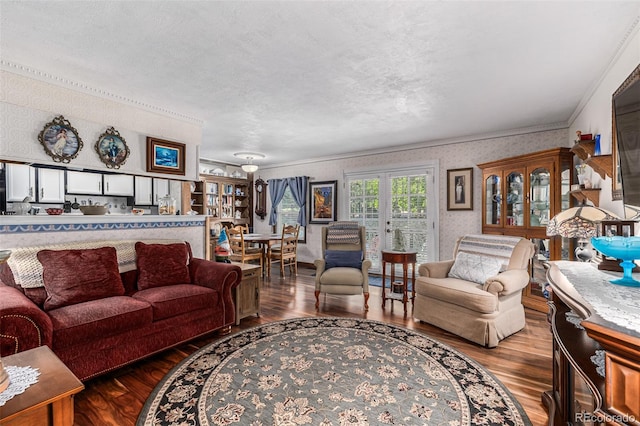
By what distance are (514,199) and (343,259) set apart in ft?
8.13

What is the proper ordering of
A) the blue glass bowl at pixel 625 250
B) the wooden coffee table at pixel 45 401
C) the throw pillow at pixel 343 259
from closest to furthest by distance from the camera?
1. the wooden coffee table at pixel 45 401
2. the blue glass bowl at pixel 625 250
3. the throw pillow at pixel 343 259

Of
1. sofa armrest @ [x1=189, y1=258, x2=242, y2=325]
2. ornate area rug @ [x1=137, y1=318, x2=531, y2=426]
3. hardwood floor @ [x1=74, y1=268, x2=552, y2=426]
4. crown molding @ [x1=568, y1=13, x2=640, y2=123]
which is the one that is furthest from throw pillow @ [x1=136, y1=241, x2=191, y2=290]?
crown molding @ [x1=568, y1=13, x2=640, y2=123]

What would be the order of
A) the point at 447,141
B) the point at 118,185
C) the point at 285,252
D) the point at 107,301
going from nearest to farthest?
the point at 107,301
the point at 447,141
the point at 118,185
the point at 285,252

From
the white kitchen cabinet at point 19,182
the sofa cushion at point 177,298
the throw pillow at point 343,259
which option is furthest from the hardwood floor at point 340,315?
the white kitchen cabinet at point 19,182

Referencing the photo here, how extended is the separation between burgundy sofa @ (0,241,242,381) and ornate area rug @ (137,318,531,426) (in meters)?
0.37

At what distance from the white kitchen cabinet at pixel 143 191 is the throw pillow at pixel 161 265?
9.48 feet

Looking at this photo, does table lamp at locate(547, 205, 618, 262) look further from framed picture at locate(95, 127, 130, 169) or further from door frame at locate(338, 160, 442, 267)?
framed picture at locate(95, 127, 130, 169)

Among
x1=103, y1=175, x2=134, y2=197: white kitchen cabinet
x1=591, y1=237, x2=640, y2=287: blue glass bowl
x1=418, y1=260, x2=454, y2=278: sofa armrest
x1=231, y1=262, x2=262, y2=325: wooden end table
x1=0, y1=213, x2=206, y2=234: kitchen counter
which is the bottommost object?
x1=231, y1=262, x2=262, y2=325: wooden end table

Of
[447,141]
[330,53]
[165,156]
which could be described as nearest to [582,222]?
[330,53]

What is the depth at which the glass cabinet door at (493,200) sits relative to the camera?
14.1 feet

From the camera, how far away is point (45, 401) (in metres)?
1.17

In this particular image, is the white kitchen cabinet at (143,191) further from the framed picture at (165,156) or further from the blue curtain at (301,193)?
the blue curtain at (301,193)

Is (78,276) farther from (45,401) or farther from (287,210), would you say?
(287,210)

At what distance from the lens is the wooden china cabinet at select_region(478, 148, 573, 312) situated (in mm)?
3629
